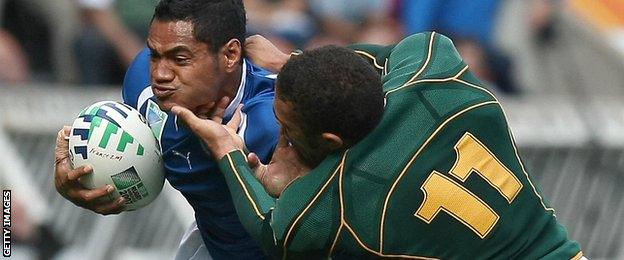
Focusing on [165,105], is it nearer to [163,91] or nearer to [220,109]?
[163,91]

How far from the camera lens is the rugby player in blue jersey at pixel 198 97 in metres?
6.28

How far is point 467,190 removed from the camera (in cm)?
599

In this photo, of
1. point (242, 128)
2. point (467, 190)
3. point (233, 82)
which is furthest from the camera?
point (233, 82)

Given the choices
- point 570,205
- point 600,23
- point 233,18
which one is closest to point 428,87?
point 233,18

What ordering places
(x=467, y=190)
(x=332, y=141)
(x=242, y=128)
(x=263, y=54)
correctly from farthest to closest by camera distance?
(x=263, y=54)
(x=242, y=128)
(x=467, y=190)
(x=332, y=141)

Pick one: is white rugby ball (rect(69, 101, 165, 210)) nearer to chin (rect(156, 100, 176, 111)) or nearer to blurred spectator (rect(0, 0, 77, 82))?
chin (rect(156, 100, 176, 111))

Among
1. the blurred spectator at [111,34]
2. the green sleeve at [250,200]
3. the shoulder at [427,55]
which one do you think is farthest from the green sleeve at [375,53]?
the blurred spectator at [111,34]

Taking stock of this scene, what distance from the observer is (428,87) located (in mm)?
6031

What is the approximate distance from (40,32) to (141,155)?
16.7 ft

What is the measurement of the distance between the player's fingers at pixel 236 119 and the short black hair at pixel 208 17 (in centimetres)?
26

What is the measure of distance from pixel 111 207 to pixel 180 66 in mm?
674

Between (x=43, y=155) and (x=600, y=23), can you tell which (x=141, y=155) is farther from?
(x=600, y=23)

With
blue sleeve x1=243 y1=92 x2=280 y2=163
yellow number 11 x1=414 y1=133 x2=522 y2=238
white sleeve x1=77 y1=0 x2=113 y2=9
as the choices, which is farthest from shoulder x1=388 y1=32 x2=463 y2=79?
white sleeve x1=77 y1=0 x2=113 y2=9

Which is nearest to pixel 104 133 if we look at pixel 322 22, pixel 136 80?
pixel 136 80
